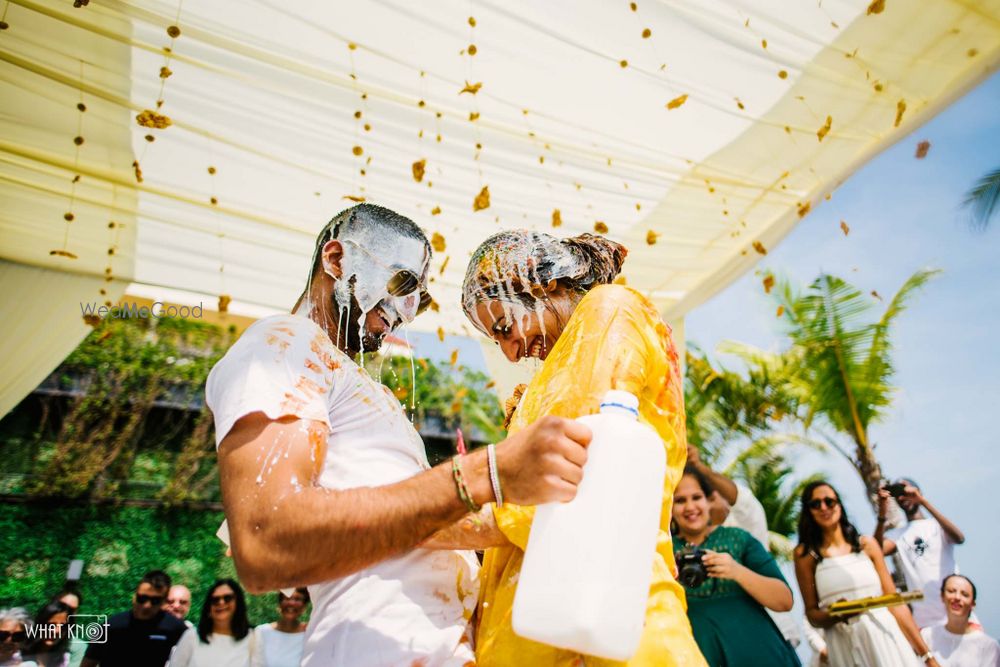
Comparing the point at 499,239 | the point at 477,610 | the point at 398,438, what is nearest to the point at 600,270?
the point at 499,239

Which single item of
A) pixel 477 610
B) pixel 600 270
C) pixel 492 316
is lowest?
pixel 477 610

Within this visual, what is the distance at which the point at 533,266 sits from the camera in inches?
67.8

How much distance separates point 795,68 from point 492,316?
293 cm

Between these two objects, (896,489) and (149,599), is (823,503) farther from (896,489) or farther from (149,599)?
(149,599)

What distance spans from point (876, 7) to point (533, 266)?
278 cm

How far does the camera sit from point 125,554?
13.3 metres

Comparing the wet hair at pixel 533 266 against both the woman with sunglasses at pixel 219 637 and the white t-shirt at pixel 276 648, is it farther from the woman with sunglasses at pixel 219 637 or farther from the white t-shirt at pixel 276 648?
the woman with sunglasses at pixel 219 637

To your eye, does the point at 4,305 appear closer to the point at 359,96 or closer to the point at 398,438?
the point at 359,96

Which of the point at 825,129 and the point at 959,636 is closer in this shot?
the point at 825,129

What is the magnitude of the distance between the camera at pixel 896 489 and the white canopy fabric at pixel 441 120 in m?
3.00

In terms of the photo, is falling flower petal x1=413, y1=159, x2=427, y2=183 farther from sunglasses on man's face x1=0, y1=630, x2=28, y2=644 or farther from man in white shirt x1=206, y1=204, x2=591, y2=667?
sunglasses on man's face x1=0, y1=630, x2=28, y2=644

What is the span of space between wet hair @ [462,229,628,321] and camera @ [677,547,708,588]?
2168 millimetres

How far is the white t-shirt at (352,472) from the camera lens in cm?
120

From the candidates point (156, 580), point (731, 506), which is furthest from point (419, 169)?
point (156, 580)
